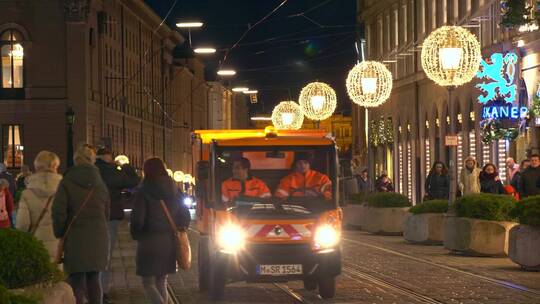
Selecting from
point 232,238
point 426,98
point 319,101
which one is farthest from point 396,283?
point 426,98

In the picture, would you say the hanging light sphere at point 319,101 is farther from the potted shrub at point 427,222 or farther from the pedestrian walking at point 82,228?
the pedestrian walking at point 82,228

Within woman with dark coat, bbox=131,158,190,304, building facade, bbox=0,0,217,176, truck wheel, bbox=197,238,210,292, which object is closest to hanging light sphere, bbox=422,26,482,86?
truck wheel, bbox=197,238,210,292

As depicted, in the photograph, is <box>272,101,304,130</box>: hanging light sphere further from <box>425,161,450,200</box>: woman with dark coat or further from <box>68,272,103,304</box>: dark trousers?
<box>68,272,103,304</box>: dark trousers

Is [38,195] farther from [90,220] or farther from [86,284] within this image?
[86,284]

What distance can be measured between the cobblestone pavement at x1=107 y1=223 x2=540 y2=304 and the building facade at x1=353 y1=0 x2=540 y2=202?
36.4ft

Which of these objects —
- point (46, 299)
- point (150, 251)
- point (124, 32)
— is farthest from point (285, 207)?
point (124, 32)


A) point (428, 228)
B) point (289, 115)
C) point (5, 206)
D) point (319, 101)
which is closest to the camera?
point (5, 206)

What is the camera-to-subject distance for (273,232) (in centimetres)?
1766

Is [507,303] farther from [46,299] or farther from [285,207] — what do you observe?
[46,299]

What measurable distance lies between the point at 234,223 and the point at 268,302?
1068 millimetres

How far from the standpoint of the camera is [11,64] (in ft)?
254

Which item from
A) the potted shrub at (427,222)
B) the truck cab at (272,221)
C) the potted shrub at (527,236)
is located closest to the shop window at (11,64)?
the potted shrub at (427,222)

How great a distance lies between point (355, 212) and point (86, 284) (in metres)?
28.5

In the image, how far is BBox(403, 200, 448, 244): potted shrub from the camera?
3106cm
